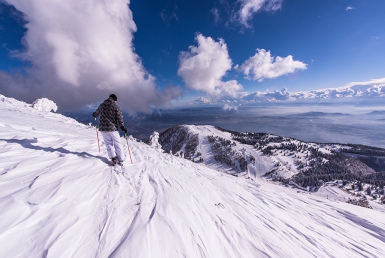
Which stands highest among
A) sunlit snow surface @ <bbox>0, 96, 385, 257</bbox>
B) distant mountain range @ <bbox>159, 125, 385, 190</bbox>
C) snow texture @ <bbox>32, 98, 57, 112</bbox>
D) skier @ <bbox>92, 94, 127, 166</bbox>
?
snow texture @ <bbox>32, 98, 57, 112</bbox>

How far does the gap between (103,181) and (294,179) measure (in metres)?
159

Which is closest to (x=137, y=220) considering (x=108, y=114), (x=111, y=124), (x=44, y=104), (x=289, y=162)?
(x=111, y=124)

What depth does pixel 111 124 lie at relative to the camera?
22.3 ft

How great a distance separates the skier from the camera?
6.78 m

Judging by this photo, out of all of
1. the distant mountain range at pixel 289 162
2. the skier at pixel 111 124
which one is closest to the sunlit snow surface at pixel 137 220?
the skier at pixel 111 124

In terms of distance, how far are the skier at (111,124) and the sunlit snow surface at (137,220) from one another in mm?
761

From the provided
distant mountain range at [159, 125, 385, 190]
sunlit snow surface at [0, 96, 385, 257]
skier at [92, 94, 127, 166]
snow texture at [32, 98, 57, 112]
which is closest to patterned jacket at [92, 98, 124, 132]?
skier at [92, 94, 127, 166]

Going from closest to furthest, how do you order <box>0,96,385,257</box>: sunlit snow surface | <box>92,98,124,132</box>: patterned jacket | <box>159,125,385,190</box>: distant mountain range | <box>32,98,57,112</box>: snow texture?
<box>0,96,385,257</box>: sunlit snow surface → <box>92,98,124,132</box>: patterned jacket → <box>32,98,57,112</box>: snow texture → <box>159,125,385,190</box>: distant mountain range

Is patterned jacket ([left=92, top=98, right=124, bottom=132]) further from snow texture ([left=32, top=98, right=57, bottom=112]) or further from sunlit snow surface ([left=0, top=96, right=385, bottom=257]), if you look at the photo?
snow texture ([left=32, top=98, right=57, bottom=112])

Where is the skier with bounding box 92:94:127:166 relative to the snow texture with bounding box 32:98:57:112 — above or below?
below

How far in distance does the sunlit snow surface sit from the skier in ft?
2.50

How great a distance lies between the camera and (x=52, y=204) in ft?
→ 11.2

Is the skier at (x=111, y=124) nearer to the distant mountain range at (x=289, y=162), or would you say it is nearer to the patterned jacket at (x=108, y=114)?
the patterned jacket at (x=108, y=114)

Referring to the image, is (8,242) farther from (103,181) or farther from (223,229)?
(223,229)
